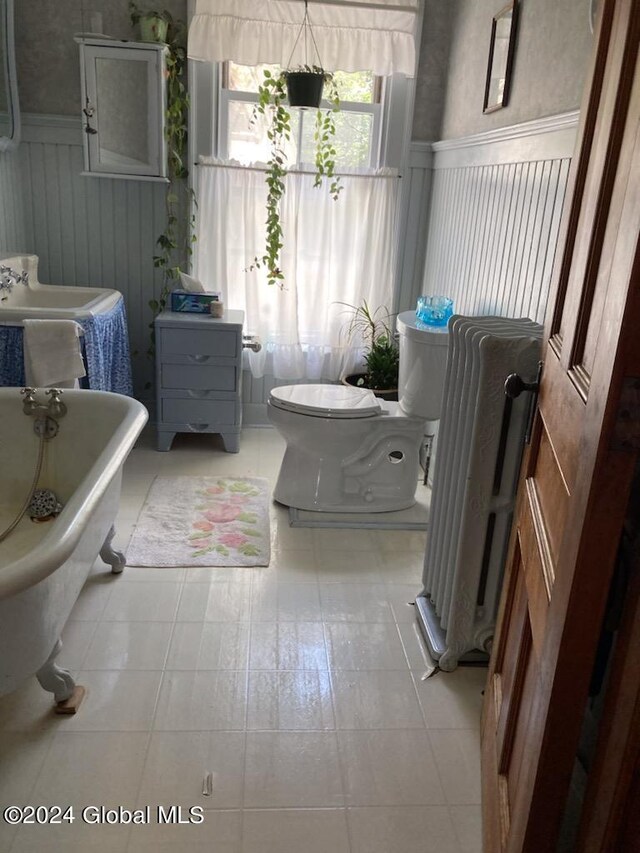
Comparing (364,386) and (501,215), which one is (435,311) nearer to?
(501,215)

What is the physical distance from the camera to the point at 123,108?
338 centimetres

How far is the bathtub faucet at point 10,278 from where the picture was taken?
3.04 meters

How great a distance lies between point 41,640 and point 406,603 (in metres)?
1.26

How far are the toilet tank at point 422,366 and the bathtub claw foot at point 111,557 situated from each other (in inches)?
51.5

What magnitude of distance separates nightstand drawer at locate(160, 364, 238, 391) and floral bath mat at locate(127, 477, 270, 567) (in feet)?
1.59

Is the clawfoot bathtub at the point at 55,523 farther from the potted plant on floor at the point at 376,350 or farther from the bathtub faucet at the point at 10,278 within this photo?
the potted plant on floor at the point at 376,350

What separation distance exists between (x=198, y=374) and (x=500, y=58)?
1.92 m

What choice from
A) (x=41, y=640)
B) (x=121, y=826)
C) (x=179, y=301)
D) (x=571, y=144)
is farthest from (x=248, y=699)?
(x=179, y=301)

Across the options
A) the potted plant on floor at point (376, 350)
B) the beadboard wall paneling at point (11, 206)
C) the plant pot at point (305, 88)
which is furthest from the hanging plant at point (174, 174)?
the potted plant on floor at point (376, 350)

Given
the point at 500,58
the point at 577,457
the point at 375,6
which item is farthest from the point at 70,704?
the point at 375,6

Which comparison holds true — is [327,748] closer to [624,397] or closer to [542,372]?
[542,372]

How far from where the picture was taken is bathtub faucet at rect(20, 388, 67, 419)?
234cm

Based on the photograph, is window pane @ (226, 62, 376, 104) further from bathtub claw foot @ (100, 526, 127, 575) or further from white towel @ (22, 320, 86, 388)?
bathtub claw foot @ (100, 526, 127, 575)

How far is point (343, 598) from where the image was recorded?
244 centimetres
